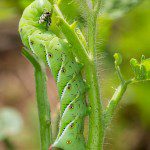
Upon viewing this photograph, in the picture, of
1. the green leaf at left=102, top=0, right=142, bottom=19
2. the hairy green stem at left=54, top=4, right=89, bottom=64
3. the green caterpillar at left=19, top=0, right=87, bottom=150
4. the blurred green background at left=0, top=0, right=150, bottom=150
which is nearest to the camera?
the hairy green stem at left=54, top=4, right=89, bottom=64

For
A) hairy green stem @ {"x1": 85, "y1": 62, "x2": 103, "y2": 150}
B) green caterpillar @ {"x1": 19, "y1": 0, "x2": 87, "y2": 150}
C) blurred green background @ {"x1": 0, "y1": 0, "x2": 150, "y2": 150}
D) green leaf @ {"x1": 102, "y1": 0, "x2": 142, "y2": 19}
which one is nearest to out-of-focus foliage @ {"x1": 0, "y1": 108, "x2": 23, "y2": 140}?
blurred green background @ {"x1": 0, "y1": 0, "x2": 150, "y2": 150}

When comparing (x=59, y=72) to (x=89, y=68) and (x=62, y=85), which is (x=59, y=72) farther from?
(x=89, y=68)

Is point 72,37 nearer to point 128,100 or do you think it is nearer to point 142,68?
point 142,68

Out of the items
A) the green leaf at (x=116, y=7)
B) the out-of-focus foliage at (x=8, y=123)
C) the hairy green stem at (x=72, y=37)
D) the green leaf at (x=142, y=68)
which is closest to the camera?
the hairy green stem at (x=72, y=37)

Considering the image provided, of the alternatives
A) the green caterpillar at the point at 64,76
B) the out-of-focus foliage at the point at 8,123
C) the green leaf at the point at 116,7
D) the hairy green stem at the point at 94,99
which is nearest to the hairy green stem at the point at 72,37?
the hairy green stem at the point at 94,99

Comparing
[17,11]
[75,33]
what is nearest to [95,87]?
[75,33]

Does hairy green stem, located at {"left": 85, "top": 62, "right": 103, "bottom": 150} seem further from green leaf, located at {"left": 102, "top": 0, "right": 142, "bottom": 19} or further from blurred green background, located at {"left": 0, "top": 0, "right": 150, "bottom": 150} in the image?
blurred green background, located at {"left": 0, "top": 0, "right": 150, "bottom": 150}

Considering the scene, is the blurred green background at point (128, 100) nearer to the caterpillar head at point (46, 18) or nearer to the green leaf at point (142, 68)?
the caterpillar head at point (46, 18)
